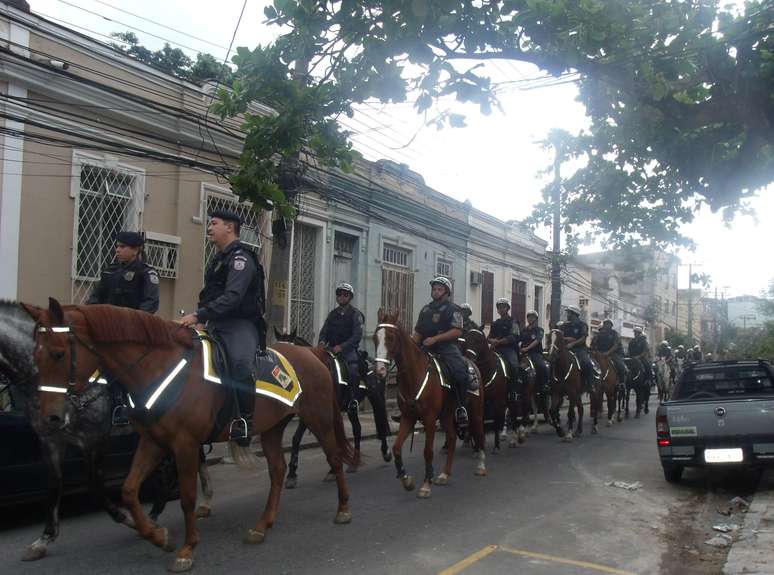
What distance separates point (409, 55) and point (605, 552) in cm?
521

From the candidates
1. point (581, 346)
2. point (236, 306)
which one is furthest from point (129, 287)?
point (581, 346)

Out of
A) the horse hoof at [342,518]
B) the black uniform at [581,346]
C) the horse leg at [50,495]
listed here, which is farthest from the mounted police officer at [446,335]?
the black uniform at [581,346]

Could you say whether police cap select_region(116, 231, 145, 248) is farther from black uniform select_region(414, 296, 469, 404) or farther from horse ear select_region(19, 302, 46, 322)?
black uniform select_region(414, 296, 469, 404)

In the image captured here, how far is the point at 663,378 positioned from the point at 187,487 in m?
20.4

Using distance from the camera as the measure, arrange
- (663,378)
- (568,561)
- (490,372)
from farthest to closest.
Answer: (663,378)
(490,372)
(568,561)

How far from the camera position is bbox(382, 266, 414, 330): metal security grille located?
21.3m

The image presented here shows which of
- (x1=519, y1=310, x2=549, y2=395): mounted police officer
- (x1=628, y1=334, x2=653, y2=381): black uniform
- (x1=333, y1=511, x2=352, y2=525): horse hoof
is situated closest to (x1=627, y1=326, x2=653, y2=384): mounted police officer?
(x1=628, y1=334, x2=653, y2=381): black uniform

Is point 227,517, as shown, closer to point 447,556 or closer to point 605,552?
point 447,556

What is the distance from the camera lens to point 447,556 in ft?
19.2

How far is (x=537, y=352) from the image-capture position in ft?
45.2

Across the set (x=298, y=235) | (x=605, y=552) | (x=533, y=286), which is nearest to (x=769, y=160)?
(x=605, y=552)

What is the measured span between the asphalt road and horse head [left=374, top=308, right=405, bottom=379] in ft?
5.00

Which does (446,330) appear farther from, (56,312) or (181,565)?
(56,312)

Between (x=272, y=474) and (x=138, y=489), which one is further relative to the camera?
(x=272, y=474)
